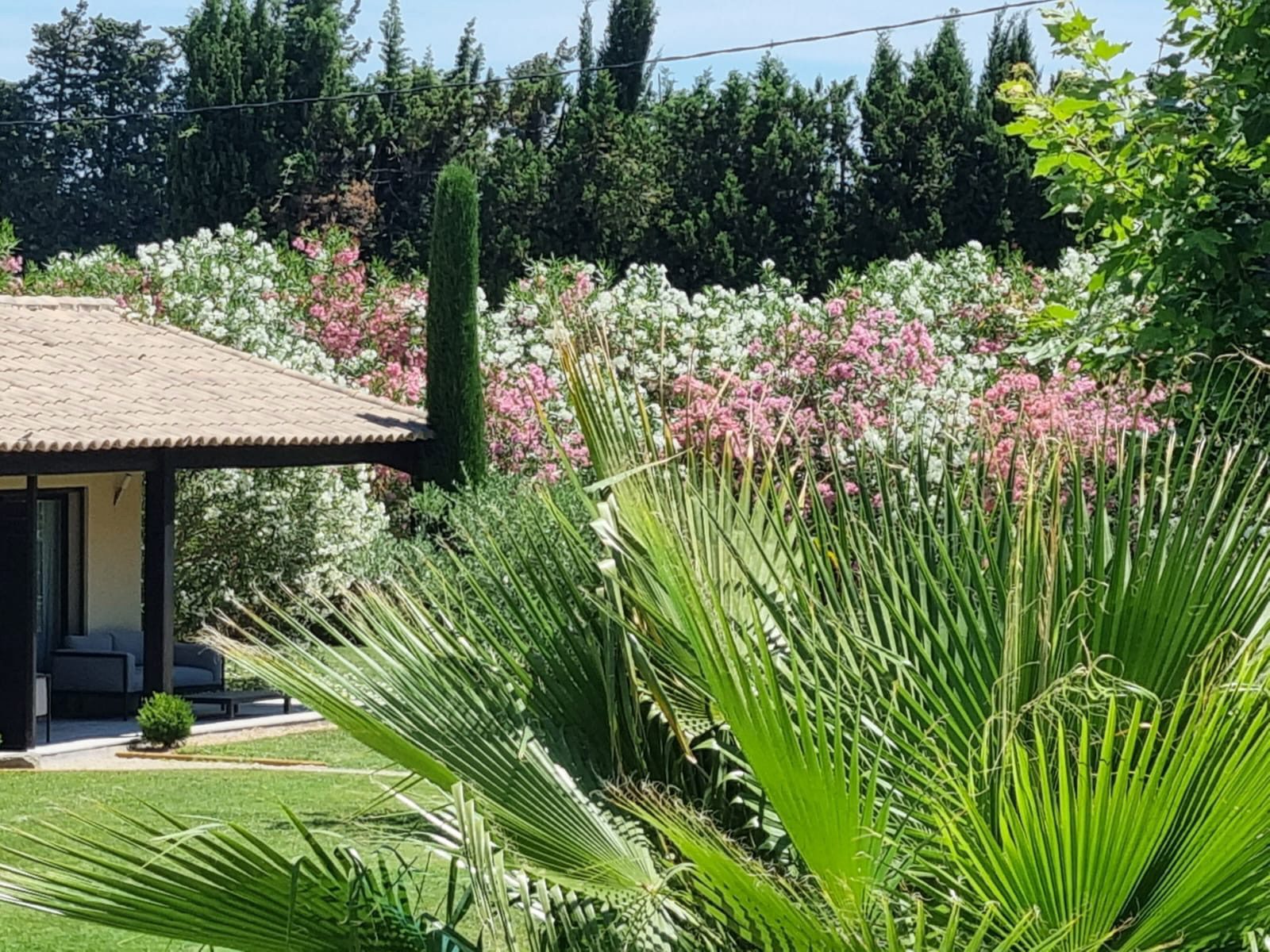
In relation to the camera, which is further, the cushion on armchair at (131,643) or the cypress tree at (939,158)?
the cypress tree at (939,158)

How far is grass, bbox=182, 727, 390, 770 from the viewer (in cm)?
1448

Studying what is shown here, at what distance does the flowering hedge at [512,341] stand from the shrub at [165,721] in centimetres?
171

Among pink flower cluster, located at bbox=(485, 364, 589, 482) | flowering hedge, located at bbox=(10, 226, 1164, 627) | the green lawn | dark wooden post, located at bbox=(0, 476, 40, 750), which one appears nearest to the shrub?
dark wooden post, located at bbox=(0, 476, 40, 750)

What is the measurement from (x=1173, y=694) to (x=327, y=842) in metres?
7.26

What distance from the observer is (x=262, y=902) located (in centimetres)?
298

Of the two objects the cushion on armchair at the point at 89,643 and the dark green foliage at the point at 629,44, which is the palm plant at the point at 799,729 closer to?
the cushion on armchair at the point at 89,643

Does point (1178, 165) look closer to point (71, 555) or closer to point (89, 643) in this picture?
point (89, 643)

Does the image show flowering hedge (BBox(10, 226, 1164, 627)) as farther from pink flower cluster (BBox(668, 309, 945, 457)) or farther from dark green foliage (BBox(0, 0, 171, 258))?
dark green foliage (BBox(0, 0, 171, 258))

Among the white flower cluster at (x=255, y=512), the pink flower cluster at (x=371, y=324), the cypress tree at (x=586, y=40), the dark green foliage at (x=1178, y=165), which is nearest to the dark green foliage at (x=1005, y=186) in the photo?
the cypress tree at (x=586, y=40)

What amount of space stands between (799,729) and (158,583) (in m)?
13.6

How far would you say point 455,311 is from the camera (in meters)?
18.5

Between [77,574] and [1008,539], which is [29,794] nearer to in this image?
[77,574]

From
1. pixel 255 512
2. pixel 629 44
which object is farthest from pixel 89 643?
pixel 629 44

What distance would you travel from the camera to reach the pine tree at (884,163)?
1342 inches
